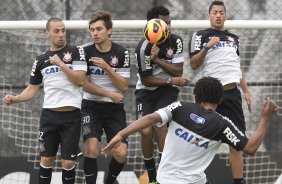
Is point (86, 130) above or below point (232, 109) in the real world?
below

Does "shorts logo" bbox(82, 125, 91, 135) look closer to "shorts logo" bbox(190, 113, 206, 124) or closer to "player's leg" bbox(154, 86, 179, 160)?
"player's leg" bbox(154, 86, 179, 160)

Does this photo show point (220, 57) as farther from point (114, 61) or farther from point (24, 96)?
point (24, 96)

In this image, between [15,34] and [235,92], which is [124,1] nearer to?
[15,34]

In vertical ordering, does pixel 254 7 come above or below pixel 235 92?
above

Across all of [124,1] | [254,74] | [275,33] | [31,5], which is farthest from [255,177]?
[31,5]

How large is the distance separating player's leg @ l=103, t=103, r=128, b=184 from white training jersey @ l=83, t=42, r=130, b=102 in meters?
0.14

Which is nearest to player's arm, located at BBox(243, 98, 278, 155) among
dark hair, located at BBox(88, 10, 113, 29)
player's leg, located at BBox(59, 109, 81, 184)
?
player's leg, located at BBox(59, 109, 81, 184)

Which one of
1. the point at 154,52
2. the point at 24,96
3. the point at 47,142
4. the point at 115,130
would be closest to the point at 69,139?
the point at 47,142

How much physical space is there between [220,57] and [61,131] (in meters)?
1.96

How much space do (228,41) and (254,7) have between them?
3403 millimetres

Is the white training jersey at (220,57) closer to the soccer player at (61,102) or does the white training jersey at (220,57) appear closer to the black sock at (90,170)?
the soccer player at (61,102)

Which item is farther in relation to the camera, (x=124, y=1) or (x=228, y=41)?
(x=124, y=1)

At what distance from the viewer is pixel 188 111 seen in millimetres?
6324

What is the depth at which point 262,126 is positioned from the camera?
6.15m
